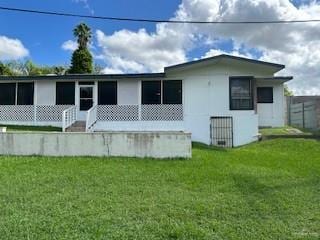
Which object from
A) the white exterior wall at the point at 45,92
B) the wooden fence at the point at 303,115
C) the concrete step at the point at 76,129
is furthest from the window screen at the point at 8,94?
the wooden fence at the point at 303,115

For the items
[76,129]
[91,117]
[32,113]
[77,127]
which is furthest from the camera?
[32,113]

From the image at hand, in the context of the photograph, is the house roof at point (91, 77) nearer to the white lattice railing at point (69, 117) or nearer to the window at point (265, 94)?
the white lattice railing at point (69, 117)

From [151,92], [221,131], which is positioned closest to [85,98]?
[151,92]

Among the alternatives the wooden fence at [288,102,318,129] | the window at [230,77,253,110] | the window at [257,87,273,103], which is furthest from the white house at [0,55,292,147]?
the wooden fence at [288,102,318,129]

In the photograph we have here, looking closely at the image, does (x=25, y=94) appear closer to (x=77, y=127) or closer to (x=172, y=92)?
(x=77, y=127)

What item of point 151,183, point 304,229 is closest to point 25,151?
point 151,183

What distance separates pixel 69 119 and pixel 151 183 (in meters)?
11.2

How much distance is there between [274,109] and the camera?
24.1m

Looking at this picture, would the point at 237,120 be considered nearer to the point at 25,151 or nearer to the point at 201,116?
the point at 201,116

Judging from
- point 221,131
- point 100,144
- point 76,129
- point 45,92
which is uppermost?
point 45,92

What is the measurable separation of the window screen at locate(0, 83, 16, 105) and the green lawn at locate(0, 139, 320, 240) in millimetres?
10179

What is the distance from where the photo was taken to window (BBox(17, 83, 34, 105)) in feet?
69.7

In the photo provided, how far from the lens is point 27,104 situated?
21.2 m

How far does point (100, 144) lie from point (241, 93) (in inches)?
356
